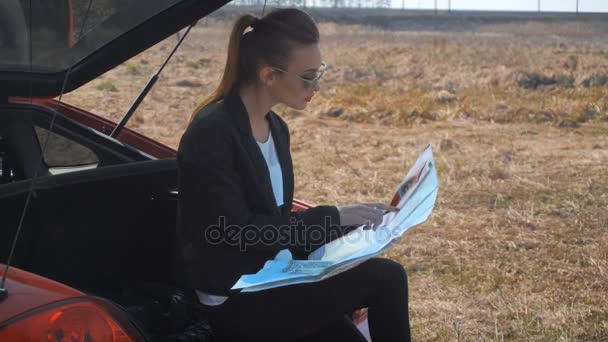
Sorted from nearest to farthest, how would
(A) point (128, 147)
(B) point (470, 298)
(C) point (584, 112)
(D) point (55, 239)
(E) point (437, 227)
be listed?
(D) point (55, 239)
(A) point (128, 147)
(B) point (470, 298)
(E) point (437, 227)
(C) point (584, 112)

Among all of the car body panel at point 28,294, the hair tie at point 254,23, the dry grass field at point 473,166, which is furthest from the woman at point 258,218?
the dry grass field at point 473,166

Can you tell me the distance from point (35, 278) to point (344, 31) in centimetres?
4124

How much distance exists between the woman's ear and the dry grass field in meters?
0.94

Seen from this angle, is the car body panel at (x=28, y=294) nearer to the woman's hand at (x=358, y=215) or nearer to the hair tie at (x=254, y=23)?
the woman's hand at (x=358, y=215)

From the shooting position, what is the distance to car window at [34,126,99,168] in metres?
3.25

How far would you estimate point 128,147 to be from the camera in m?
3.31

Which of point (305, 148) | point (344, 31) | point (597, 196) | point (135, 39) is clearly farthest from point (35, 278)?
point (344, 31)

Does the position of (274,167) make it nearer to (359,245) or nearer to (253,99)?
(253,99)

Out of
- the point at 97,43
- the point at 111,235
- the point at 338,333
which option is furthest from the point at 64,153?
the point at 338,333

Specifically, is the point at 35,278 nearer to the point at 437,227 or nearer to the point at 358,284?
the point at 358,284

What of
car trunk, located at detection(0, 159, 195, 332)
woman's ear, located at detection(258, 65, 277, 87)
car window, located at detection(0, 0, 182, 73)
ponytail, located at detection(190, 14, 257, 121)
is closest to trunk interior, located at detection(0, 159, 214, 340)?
car trunk, located at detection(0, 159, 195, 332)

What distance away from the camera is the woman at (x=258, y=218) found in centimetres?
205

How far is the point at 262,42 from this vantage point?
2199 mm

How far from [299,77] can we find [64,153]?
1.49 metres
